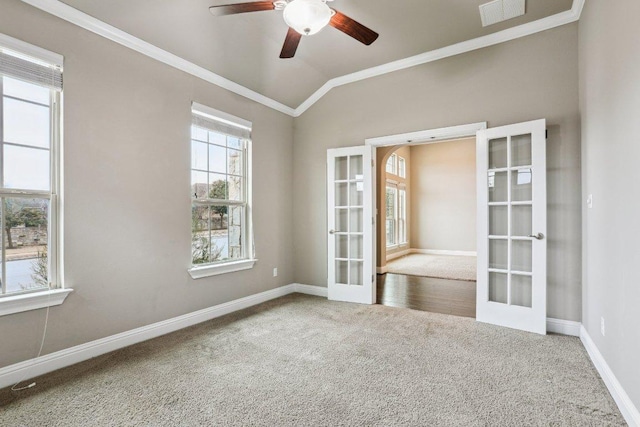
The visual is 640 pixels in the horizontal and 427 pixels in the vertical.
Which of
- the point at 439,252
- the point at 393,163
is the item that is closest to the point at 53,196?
the point at 393,163

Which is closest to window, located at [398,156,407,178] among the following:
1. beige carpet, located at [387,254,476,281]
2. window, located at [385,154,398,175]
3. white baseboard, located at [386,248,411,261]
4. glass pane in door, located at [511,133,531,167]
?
window, located at [385,154,398,175]

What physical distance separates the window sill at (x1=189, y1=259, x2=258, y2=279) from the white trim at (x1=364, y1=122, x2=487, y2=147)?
2317mm

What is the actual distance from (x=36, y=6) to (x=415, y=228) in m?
9.41

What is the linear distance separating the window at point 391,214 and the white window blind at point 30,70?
735cm

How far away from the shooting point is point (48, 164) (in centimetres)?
259

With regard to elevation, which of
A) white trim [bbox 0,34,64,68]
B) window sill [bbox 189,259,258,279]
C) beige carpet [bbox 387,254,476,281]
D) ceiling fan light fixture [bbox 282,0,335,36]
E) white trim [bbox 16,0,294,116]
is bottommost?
beige carpet [bbox 387,254,476,281]

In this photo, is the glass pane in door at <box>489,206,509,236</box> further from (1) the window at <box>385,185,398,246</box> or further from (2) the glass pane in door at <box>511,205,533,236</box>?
(1) the window at <box>385,185,398,246</box>

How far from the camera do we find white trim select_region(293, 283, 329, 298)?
483 centimetres

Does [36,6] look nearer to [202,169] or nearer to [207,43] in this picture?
[207,43]

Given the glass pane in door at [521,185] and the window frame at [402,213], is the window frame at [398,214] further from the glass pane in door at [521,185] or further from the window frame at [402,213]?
the glass pane in door at [521,185]

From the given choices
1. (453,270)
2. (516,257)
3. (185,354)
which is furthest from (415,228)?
(185,354)

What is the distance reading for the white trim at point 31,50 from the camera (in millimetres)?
2309

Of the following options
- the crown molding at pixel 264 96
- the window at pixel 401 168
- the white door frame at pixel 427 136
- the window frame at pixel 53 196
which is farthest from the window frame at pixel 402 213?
the window frame at pixel 53 196

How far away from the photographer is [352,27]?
8.04 feet
